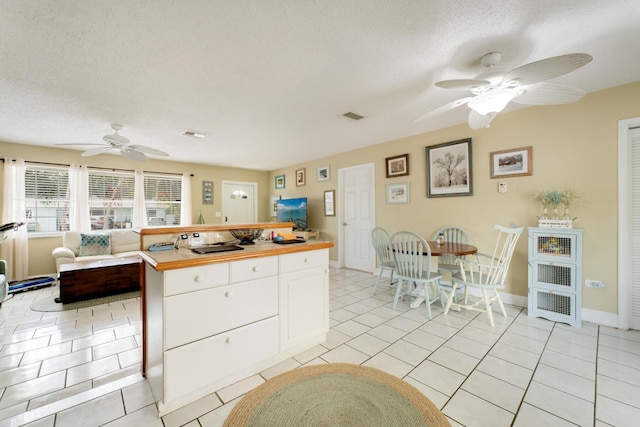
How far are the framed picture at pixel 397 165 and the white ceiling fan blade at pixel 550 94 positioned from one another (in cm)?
217

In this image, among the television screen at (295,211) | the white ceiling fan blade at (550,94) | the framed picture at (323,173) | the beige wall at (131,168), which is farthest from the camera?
the television screen at (295,211)

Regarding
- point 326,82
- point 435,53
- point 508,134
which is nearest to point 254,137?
point 326,82

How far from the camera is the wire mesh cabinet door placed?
2.60 metres

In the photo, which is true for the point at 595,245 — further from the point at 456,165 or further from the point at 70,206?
the point at 70,206

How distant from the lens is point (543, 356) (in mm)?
2072

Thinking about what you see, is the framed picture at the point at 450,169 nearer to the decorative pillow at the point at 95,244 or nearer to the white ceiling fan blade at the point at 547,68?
the white ceiling fan blade at the point at 547,68

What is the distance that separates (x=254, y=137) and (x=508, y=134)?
3615mm

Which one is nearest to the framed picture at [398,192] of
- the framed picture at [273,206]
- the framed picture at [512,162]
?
the framed picture at [512,162]

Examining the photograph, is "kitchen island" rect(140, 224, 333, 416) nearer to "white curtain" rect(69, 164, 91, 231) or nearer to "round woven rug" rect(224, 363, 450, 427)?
"round woven rug" rect(224, 363, 450, 427)

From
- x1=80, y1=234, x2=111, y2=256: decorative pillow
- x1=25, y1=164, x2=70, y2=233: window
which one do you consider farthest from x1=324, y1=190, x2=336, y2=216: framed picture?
x1=25, y1=164, x2=70, y2=233: window

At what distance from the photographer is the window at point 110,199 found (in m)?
5.08

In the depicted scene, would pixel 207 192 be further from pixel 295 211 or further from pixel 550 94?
pixel 550 94

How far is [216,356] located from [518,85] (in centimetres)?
283

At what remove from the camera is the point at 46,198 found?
464 centimetres
